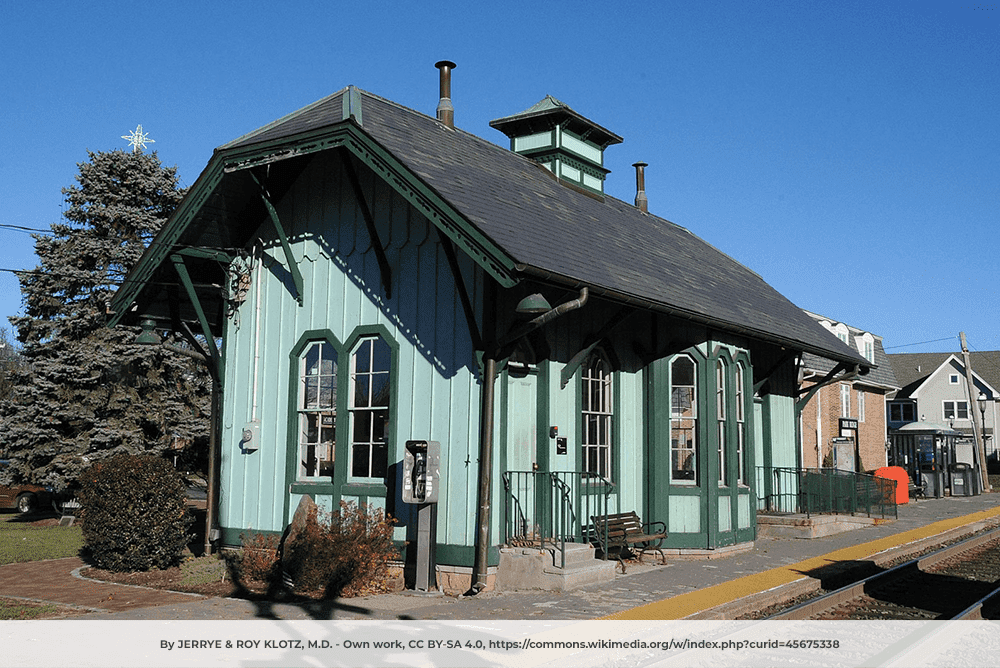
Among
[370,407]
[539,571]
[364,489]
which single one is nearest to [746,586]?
[539,571]

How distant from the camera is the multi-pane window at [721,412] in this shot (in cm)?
1416

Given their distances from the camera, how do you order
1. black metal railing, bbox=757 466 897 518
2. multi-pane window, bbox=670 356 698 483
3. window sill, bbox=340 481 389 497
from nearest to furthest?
window sill, bbox=340 481 389 497
multi-pane window, bbox=670 356 698 483
black metal railing, bbox=757 466 897 518

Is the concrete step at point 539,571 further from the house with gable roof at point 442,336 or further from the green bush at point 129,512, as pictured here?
the green bush at point 129,512

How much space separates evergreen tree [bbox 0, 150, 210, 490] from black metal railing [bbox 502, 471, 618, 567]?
14022 mm

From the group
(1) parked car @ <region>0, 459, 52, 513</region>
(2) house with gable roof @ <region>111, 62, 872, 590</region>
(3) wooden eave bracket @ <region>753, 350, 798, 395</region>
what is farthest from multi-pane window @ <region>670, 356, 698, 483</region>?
(1) parked car @ <region>0, 459, 52, 513</region>

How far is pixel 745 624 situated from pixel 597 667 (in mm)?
2048

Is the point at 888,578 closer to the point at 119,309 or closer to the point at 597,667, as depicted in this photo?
the point at 597,667

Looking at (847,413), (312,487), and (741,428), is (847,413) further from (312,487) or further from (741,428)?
(312,487)

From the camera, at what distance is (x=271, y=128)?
13227 millimetres

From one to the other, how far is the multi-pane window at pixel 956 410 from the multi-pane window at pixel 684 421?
51155 mm

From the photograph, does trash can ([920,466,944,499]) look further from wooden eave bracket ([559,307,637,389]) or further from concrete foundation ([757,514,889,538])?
wooden eave bracket ([559,307,637,389])

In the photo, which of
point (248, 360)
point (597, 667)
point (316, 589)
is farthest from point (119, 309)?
point (597, 667)

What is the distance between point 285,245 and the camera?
12.6m

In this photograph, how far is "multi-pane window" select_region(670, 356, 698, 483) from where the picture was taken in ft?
44.9
